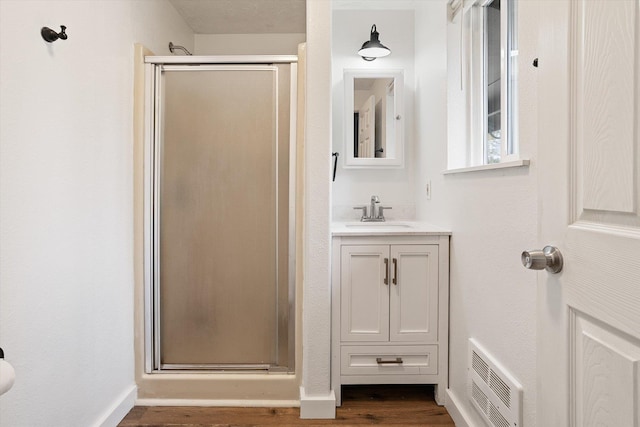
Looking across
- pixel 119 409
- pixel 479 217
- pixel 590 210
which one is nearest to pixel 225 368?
pixel 119 409

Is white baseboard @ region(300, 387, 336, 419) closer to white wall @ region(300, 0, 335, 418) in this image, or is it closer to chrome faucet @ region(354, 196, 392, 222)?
white wall @ region(300, 0, 335, 418)

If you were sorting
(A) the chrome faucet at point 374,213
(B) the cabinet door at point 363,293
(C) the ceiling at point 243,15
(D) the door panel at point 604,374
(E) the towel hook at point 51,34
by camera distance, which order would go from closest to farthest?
1. (D) the door panel at point 604,374
2. (E) the towel hook at point 51,34
3. (B) the cabinet door at point 363,293
4. (C) the ceiling at point 243,15
5. (A) the chrome faucet at point 374,213

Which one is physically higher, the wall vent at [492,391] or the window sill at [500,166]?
the window sill at [500,166]

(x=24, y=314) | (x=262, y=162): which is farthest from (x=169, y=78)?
(x=24, y=314)

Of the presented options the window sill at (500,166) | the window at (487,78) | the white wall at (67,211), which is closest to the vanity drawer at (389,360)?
the window sill at (500,166)

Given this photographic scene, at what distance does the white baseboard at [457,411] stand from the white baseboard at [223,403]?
763 mm

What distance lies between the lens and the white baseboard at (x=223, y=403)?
2.08 meters

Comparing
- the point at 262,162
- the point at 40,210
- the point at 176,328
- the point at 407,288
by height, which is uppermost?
the point at 262,162

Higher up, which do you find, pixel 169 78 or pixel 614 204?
pixel 169 78

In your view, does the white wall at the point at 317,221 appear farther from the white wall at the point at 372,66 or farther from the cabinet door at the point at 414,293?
the white wall at the point at 372,66

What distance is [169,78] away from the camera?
2107 millimetres

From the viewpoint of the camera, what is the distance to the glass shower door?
6.91ft

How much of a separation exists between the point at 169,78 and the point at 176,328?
131cm

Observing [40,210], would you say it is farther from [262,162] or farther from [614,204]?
[614,204]
